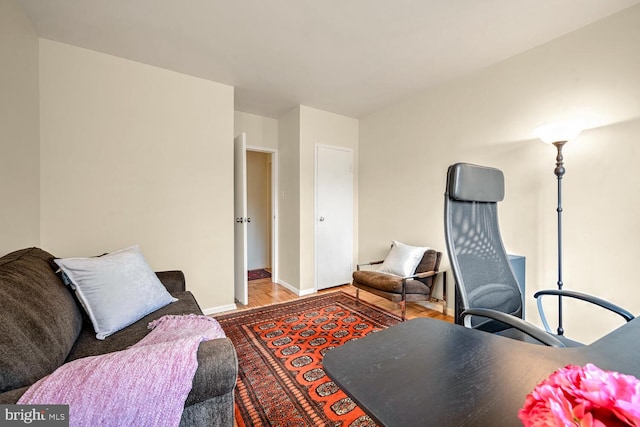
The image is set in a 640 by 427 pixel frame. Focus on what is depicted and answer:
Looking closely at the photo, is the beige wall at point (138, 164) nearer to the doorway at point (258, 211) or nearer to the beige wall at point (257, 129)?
the beige wall at point (257, 129)

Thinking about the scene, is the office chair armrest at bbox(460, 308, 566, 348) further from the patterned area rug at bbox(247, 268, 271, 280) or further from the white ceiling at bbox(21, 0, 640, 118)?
the patterned area rug at bbox(247, 268, 271, 280)

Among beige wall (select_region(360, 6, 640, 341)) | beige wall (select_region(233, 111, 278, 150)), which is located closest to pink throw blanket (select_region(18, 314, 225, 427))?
beige wall (select_region(360, 6, 640, 341))

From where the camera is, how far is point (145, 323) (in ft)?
4.88

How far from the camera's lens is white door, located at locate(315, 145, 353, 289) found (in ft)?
12.1

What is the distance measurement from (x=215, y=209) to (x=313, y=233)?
1356 millimetres

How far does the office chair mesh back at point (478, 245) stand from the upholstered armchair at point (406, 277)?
1.21 meters

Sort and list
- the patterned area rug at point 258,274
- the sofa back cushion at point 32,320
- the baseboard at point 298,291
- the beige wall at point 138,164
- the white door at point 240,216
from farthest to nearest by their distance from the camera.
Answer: the patterned area rug at point 258,274 < the baseboard at point 298,291 < the white door at point 240,216 < the beige wall at point 138,164 < the sofa back cushion at point 32,320

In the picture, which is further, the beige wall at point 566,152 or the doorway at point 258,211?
the doorway at point 258,211

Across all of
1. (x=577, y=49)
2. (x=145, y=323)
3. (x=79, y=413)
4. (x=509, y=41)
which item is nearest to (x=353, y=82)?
(x=509, y=41)

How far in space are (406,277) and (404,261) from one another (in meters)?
0.28

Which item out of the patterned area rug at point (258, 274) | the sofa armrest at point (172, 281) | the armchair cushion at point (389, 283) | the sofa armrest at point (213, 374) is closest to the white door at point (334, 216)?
the armchair cushion at point (389, 283)

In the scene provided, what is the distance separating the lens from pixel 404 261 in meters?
2.88

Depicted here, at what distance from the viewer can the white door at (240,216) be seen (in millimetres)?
2943

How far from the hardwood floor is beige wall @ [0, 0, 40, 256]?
195cm
